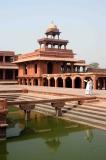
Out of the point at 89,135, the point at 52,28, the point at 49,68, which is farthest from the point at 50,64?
the point at 89,135

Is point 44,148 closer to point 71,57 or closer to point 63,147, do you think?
point 63,147

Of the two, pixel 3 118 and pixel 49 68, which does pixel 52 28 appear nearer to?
pixel 49 68

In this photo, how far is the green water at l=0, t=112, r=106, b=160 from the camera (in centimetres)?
1005

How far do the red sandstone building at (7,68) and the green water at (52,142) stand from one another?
30.0 metres

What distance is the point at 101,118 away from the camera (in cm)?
1395

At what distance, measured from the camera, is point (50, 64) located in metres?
37.5

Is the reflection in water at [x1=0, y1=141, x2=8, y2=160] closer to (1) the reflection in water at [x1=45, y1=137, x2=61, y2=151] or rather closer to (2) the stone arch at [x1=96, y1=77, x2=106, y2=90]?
(1) the reflection in water at [x1=45, y1=137, x2=61, y2=151]

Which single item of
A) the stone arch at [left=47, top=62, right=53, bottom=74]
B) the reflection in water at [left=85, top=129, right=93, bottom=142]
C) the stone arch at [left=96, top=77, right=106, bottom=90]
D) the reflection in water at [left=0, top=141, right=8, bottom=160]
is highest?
the stone arch at [left=47, top=62, right=53, bottom=74]

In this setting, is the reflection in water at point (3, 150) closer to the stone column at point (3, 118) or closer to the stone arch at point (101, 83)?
the stone column at point (3, 118)

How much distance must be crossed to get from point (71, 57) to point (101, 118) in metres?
25.3

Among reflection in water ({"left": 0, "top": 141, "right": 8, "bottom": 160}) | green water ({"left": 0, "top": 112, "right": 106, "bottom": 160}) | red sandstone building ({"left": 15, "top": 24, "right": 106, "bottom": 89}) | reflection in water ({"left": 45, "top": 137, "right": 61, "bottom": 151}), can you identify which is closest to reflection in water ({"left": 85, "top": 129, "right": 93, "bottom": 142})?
green water ({"left": 0, "top": 112, "right": 106, "bottom": 160})

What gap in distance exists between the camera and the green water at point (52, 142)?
10.1 metres

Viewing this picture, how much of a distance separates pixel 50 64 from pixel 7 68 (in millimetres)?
10350

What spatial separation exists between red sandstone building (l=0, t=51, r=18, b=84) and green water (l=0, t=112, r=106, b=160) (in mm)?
29958
